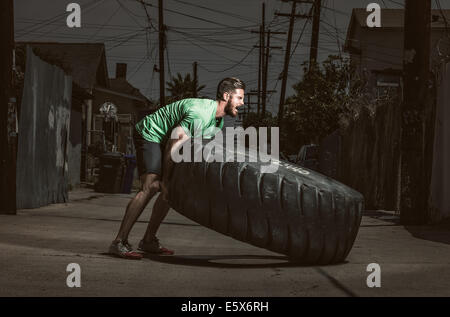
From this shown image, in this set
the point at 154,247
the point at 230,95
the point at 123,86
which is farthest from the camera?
the point at 123,86

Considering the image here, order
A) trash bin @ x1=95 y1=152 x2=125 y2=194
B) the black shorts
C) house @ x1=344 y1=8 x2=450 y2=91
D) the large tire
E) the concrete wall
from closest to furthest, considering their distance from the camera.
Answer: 1. the large tire
2. the black shorts
3. trash bin @ x1=95 y1=152 x2=125 y2=194
4. the concrete wall
5. house @ x1=344 y1=8 x2=450 y2=91

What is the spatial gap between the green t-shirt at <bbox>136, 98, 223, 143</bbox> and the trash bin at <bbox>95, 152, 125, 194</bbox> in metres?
17.4

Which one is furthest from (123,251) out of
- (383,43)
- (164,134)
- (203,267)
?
(383,43)

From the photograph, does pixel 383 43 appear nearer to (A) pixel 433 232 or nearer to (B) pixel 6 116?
(B) pixel 6 116

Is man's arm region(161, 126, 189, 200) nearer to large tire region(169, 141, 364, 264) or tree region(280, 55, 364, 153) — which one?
large tire region(169, 141, 364, 264)

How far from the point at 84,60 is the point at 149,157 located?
123ft

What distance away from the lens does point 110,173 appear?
985 inches

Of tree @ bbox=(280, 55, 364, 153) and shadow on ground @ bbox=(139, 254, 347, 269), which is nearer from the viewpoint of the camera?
shadow on ground @ bbox=(139, 254, 347, 269)

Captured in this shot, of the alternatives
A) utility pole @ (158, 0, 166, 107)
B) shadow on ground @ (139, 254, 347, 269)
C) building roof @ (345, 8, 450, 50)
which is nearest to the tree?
utility pole @ (158, 0, 166, 107)

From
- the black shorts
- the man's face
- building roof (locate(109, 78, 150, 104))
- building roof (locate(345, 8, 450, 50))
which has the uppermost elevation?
building roof (locate(345, 8, 450, 50))

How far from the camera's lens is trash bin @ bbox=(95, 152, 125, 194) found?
2491 centimetres

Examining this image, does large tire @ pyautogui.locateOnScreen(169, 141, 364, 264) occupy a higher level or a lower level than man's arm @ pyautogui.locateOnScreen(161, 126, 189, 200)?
lower

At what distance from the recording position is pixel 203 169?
7203 millimetres
